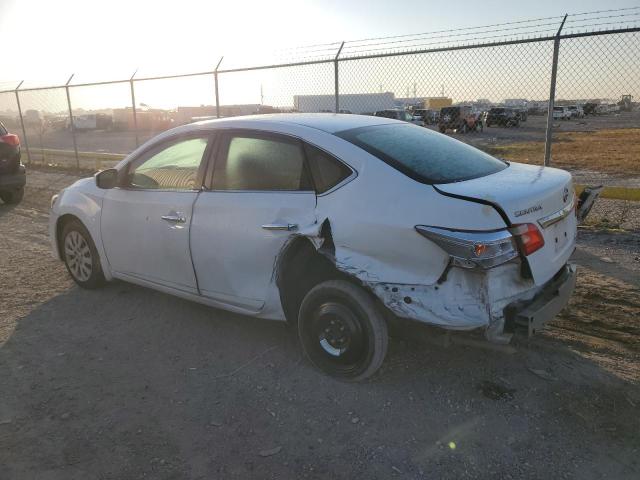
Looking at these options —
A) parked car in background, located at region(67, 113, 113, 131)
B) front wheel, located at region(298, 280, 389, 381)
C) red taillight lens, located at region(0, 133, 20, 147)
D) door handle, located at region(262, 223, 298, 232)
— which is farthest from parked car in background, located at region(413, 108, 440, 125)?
front wheel, located at region(298, 280, 389, 381)

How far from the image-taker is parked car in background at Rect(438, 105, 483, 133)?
29.2m

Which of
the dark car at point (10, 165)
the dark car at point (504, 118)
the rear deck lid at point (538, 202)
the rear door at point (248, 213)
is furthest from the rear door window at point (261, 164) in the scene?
the dark car at point (504, 118)

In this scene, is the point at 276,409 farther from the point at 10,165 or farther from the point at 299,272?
the point at 10,165

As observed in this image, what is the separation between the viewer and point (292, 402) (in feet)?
10.3

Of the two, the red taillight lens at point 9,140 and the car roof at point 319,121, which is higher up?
the car roof at point 319,121

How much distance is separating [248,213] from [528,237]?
172 cm

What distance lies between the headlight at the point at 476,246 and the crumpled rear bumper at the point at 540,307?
1.05 ft

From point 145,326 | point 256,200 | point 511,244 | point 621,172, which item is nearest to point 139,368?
point 145,326

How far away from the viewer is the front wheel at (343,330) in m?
3.07

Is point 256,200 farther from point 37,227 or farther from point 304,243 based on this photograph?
point 37,227

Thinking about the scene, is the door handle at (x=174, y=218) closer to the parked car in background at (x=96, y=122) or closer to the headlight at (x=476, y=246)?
the headlight at (x=476, y=246)

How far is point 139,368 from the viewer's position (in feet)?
11.7

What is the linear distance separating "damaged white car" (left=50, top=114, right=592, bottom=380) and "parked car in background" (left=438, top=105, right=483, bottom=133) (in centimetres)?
2529

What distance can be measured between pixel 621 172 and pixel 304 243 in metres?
A: 13.5
